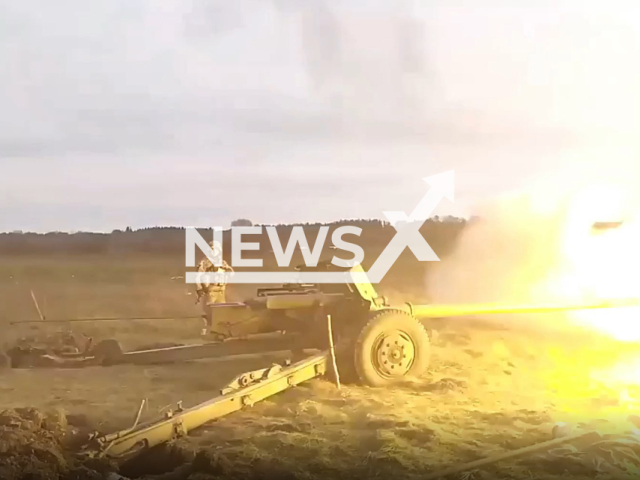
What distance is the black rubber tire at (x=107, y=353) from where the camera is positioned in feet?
11.4

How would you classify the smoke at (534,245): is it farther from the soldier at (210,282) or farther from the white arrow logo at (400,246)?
the soldier at (210,282)

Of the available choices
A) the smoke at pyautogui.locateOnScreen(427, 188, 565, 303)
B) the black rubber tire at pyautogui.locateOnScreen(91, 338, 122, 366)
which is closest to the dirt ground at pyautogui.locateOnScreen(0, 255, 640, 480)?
the black rubber tire at pyautogui.locateOnScreen(91, 338, 122, 366)

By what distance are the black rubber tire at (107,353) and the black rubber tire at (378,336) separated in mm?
1152

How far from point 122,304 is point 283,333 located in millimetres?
808

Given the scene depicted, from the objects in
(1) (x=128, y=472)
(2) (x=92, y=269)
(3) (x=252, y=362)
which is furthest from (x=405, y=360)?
(2) (x=92, y=269)

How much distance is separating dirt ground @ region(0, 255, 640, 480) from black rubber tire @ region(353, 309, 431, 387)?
60 mm

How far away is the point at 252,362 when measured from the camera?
11.7 ft

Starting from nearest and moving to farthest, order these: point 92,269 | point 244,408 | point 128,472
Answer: point 128,472
point 244,408
point 92,269

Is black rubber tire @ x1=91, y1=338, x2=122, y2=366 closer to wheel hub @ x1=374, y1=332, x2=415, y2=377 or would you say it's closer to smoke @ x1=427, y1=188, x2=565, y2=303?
wheel hub @ x1=374, y1=332, x2=415, y2=377

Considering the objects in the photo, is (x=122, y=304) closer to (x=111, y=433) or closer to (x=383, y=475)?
(x=111, y=433)

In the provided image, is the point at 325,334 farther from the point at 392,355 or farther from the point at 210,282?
the point at 210,282

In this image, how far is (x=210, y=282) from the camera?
3553mm

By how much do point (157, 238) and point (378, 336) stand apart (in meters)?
1.18

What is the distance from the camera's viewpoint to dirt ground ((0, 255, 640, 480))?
10.7 feet
